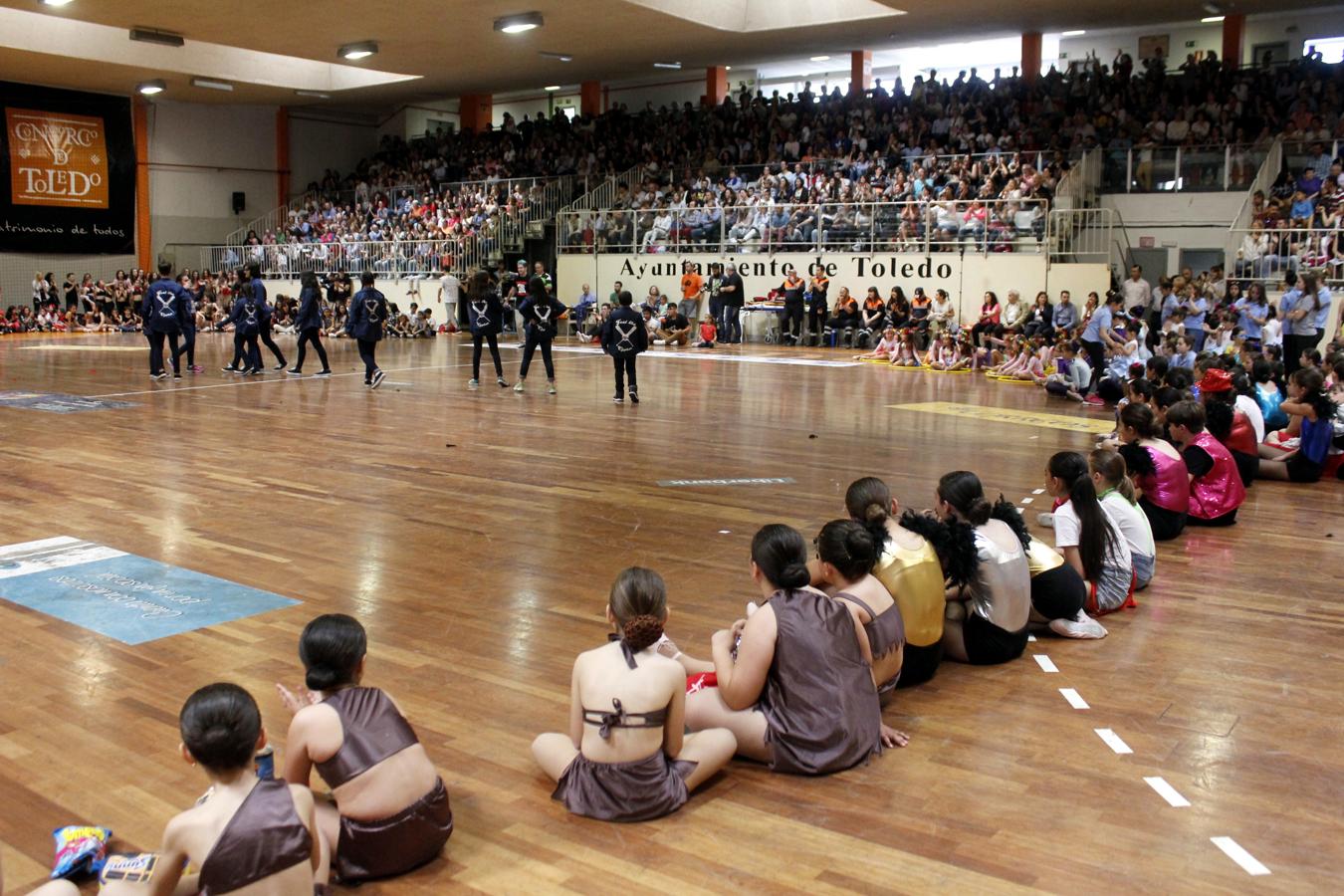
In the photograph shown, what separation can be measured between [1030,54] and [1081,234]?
6.35 m

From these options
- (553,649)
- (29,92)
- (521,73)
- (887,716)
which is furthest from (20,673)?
(29,92)

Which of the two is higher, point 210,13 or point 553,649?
point 210,13

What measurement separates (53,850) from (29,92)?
31.4m

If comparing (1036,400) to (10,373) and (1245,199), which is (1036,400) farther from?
(10,373)

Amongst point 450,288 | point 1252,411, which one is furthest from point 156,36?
point 1252,411

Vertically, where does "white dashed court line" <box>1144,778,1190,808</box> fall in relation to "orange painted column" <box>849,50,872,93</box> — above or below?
below

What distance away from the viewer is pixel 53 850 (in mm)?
3139

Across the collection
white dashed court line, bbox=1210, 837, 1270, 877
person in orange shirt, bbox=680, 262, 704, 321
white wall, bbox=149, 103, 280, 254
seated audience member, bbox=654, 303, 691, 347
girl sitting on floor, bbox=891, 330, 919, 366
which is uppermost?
white wall, bbox=149, 103, 280, 254

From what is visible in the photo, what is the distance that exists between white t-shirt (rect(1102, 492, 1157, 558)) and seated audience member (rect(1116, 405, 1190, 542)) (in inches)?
33.5

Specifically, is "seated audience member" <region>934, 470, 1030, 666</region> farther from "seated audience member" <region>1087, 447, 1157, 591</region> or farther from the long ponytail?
"seated audience member" <region>1087, 447, 1157, 591</region>

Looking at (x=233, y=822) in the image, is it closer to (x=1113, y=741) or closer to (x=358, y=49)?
(x=1113, y=741)

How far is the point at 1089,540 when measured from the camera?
207 inches

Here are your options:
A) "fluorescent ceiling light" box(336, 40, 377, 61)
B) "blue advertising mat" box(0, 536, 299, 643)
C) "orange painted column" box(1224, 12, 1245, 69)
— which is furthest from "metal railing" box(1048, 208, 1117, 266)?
"blue advertising mat" box(0, 536, 299, 643)

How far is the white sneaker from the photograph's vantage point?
16.6ft
